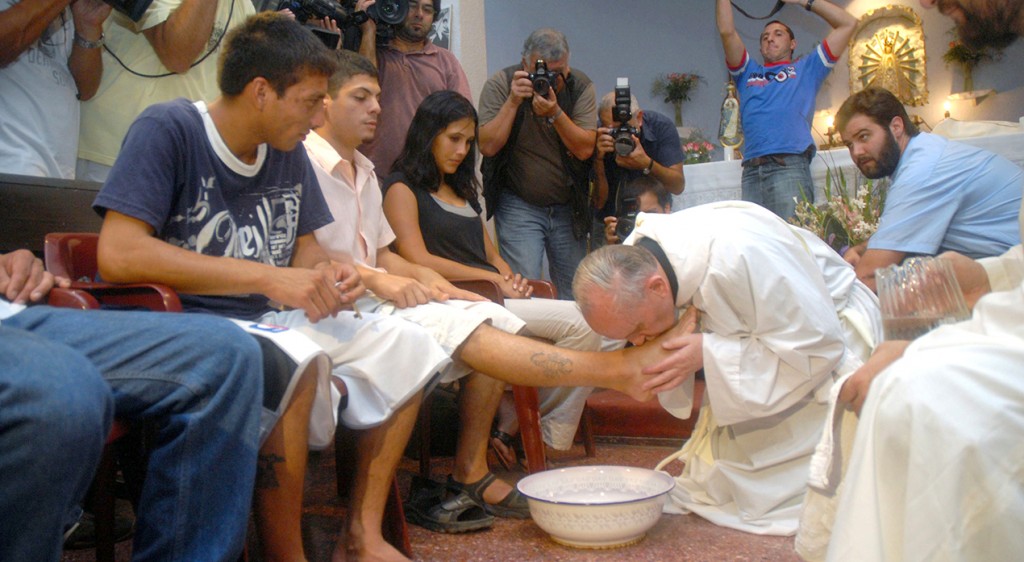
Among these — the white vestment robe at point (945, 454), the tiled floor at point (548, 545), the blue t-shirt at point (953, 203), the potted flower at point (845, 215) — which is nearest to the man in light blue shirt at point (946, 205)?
the blue t-shirt at point (953, 203)

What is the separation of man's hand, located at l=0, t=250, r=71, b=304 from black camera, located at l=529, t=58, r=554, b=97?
238 centimetres

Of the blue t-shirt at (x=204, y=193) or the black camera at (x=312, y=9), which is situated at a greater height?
the black camera at (x=312, y=9)

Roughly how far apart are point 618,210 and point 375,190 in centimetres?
155

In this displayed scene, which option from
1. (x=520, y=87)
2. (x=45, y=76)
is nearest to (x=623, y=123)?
A: (x=520, y=87)

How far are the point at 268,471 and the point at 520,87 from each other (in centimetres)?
235

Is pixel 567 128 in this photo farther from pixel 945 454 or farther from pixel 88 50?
pixel 945 454

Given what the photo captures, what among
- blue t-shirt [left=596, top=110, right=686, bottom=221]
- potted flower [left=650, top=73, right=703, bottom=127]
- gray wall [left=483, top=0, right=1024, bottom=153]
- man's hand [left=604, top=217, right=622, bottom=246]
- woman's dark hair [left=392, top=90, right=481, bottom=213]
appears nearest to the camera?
woman's dark hair [left=392, top=90, right=481, bottom=213]

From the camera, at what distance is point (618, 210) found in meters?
4.20

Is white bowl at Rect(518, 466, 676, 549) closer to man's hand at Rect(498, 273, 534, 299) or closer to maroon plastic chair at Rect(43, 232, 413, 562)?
maroon plastic chair at Rect(43, 232, 413, 562)

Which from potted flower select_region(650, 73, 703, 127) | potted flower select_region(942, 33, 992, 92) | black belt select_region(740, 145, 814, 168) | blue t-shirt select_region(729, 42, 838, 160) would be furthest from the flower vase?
black belt select_region(740, 145, 814, 168)

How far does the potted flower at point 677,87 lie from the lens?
8914 millimetres

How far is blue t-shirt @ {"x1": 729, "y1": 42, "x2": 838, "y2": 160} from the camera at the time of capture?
470 cm

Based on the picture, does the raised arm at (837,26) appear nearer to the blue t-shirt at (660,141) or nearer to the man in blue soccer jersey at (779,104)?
the man in blue soccer jersey at (779,104)

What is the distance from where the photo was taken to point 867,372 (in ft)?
5.10
